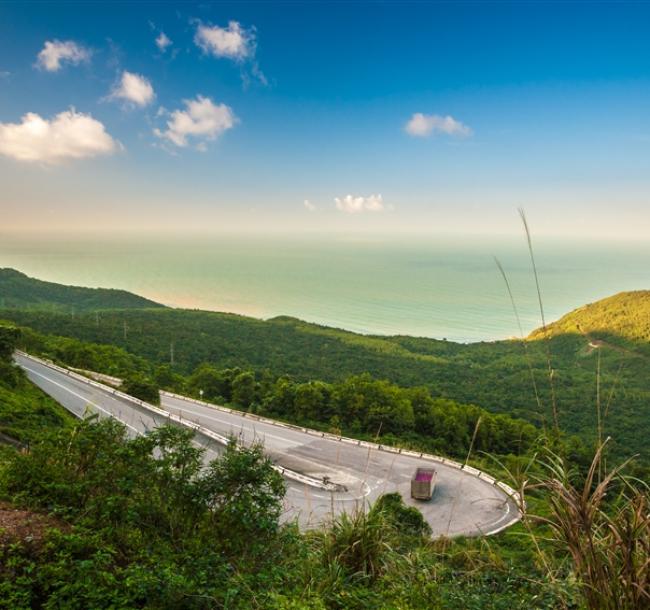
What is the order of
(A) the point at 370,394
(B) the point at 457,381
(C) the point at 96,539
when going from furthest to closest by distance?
(B) the point at 457,381, (A) the point at 370,394, (C) the point at 96,539

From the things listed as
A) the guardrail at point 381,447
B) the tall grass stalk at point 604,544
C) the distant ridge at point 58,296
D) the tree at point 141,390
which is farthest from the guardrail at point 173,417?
the distant ridge at point 58,296

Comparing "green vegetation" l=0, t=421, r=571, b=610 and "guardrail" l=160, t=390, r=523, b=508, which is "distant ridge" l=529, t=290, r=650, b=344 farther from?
"green vegetation" l=0, t=421, r=571, b=610

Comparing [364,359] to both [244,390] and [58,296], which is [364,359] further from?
[58,296]

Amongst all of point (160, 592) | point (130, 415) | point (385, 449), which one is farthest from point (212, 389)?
point (160, 592)

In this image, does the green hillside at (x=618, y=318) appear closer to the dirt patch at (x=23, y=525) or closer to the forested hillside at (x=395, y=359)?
the forested hillside at (x=395, y=359)

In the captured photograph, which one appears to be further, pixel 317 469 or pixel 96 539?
pixel 317 469

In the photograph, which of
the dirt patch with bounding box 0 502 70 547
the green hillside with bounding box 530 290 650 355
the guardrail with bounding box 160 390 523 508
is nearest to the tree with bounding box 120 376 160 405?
the guardrail with bounding box 160 390 523 508

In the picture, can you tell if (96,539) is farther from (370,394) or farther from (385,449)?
(370,394)
